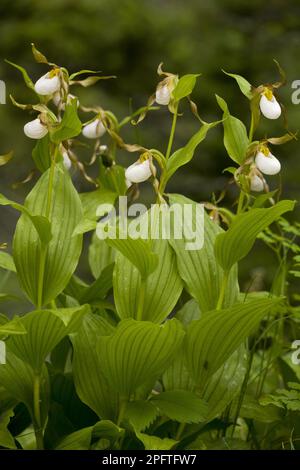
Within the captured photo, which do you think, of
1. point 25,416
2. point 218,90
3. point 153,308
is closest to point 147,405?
point 153,308

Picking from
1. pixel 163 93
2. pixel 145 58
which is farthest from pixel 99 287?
pixel 145 58

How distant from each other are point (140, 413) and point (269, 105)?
1.53ft

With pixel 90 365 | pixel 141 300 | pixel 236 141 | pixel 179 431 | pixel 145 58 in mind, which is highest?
pixel 145 58

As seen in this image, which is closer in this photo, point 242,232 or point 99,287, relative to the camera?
point 242,232

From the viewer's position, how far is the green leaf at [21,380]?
3.84 feet

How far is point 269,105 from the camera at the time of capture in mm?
1100

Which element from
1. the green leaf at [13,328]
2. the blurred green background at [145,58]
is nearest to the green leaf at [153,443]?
the green leaf at [13,328]

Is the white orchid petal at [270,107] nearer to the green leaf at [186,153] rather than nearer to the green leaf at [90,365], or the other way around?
the green leaf at [186,153]

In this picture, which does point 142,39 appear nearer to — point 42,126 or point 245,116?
point 245,116

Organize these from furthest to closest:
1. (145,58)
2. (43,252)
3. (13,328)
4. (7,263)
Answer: (145,58), (7,263), (43,252), (13,328)

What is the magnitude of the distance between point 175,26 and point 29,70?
460 millimetres

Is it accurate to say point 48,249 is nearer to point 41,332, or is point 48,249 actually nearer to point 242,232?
point 41,332

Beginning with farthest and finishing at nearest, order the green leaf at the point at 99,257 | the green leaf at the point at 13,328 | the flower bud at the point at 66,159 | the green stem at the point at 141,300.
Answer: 1. the green leaf at the point at 99,257
2. the flower bud at the point at 66,159
3. the green stem at the point at 141,300
4. the green leaf at the point at 13,328

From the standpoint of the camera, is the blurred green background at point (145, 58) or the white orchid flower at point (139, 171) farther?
the blurred green background at point (145, 58)
